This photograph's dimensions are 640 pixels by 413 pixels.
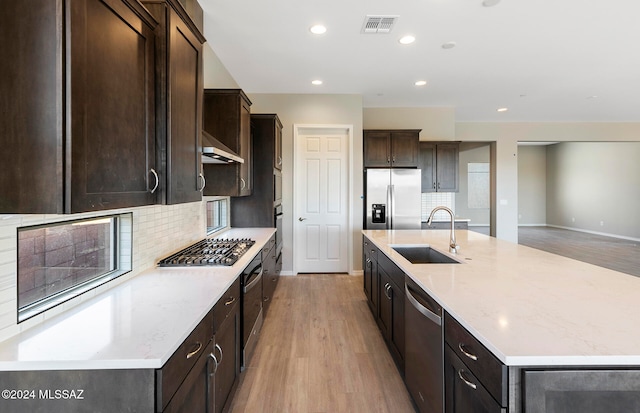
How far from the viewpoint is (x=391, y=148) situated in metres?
5.20

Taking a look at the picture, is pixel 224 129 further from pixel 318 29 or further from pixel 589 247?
pixel 589 247

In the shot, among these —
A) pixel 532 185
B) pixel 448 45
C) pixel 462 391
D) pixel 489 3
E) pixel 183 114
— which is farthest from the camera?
pixel 532 185

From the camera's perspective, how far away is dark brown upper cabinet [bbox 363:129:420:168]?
5.17 m

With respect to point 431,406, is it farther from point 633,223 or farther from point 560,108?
point 633,223

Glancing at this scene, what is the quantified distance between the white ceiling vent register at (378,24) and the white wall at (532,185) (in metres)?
11.0

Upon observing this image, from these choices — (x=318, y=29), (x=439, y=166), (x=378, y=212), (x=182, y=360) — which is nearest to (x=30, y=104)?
(x=182, y=360)

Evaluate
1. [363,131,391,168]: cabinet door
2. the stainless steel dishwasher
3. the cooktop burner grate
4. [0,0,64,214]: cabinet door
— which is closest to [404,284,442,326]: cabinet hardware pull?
the stainless steel dishwasher

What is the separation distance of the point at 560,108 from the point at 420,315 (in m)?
6.43

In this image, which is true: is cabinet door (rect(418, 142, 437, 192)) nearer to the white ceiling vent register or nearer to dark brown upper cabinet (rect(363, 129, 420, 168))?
dark brown upper cabinet (rect(363, 129, 420, 168))

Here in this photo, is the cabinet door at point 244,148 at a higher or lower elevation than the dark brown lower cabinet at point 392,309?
higher

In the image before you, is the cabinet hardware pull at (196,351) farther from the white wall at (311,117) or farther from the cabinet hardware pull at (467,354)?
the white wall at (311,117)

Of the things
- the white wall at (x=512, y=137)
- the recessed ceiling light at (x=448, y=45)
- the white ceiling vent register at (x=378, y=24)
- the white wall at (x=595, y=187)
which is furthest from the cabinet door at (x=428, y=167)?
the white wall at (x=595, y=187)

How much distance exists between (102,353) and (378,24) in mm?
3161

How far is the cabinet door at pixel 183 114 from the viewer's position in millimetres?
1529
